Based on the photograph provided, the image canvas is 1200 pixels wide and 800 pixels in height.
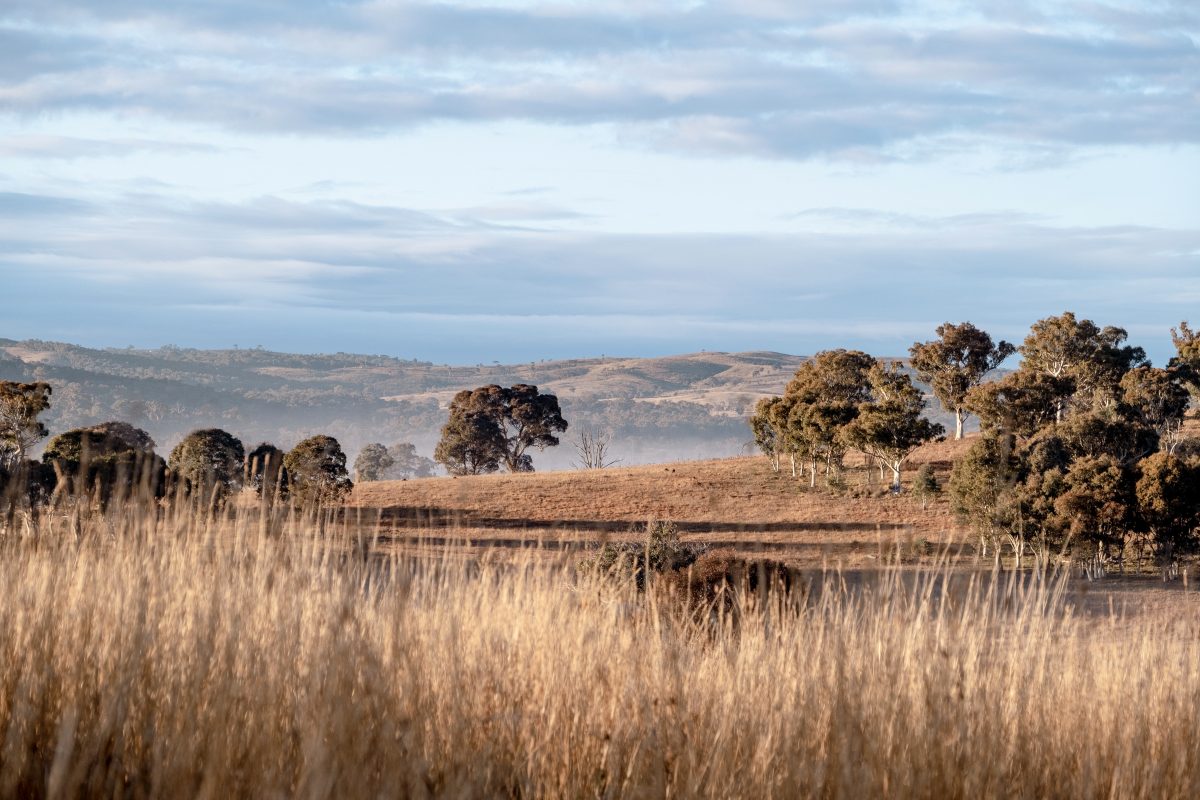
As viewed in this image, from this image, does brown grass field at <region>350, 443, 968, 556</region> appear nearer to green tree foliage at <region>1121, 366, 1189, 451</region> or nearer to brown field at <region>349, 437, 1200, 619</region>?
brown field at <region>349, 437, 1200, 619</region>

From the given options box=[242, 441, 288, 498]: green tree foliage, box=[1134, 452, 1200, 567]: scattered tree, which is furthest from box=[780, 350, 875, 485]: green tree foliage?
box=[242, 441, 288, 498]: green tree foliage

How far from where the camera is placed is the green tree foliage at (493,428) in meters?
66.1

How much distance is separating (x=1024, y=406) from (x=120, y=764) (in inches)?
1793

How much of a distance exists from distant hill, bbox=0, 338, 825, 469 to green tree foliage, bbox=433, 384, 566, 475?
40.3m

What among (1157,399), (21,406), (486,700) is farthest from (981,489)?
(21,406)

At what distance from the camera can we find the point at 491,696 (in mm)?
4363

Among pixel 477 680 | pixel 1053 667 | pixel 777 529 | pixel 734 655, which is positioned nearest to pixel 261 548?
pixel 477 680

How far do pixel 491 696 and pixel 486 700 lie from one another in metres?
0.11

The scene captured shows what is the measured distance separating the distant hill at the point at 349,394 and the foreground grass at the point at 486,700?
10129 centimetres

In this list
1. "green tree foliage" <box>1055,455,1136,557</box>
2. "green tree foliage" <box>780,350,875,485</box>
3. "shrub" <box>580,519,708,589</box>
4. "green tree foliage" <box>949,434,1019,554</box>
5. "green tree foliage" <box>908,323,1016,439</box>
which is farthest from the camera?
"green tree foliage" <box>908,323,1016,439</box>

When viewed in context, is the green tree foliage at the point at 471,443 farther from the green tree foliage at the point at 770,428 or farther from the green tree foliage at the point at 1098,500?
the green tree foliage at the point at 1098,500

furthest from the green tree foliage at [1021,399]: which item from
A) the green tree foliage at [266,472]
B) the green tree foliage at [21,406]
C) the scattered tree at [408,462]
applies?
the scattered tree at [408,462]

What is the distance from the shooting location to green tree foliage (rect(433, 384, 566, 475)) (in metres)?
66.1

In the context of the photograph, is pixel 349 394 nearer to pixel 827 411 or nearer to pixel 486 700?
pixel 827 411
